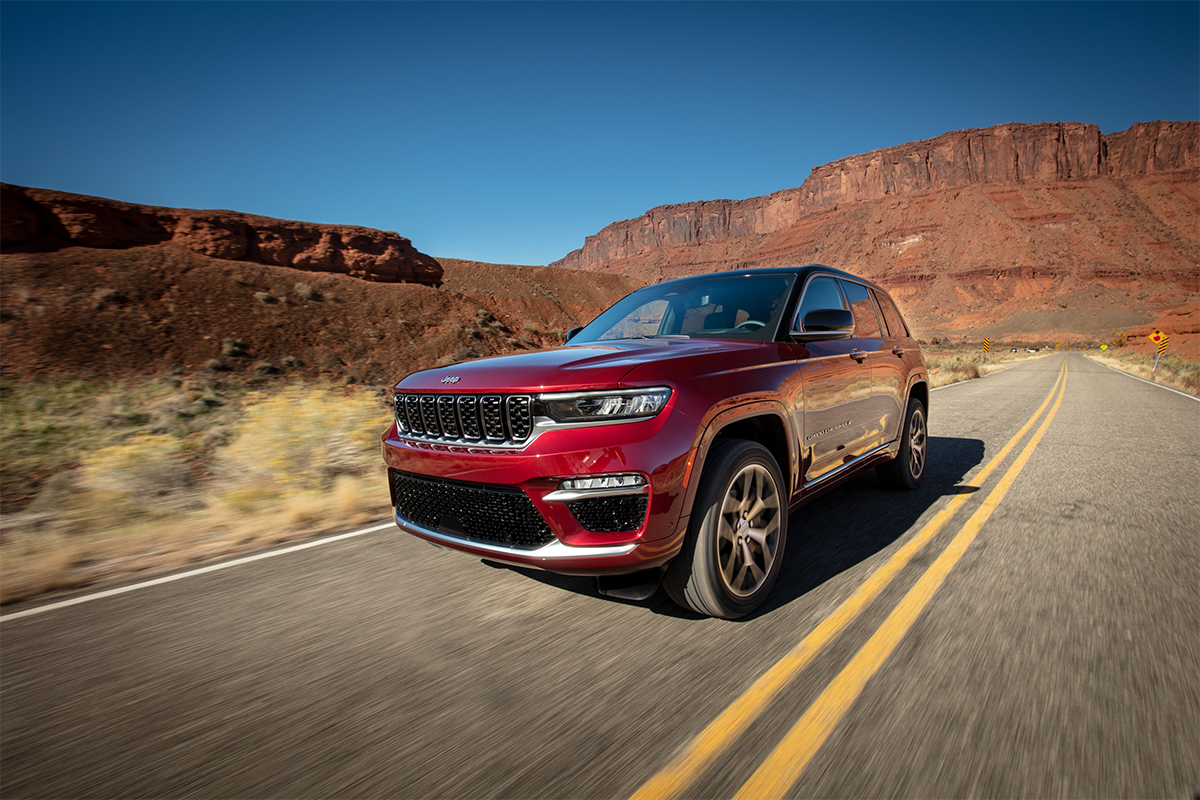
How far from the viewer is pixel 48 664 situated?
8.05 feet

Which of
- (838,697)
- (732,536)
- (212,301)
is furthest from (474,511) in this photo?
(212,301)

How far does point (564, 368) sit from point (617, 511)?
67 centimetres

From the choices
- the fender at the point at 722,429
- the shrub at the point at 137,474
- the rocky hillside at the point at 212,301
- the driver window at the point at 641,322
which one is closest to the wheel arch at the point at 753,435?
the fender at the point at 722,429

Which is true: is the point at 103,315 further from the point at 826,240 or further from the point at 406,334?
the point at 826,240

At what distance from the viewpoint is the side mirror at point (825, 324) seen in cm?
324

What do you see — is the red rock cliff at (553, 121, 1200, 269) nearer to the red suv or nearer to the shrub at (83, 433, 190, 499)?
the red suv

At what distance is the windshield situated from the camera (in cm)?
359

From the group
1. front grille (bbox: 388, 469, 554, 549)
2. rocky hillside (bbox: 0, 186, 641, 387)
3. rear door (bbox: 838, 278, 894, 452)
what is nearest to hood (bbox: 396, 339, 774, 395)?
front grille (bbox: 388, 469, 554, 549)

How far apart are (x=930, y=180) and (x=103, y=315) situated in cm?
14245

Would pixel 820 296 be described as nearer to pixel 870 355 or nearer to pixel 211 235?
pixel 870 355

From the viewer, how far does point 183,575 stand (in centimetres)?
351

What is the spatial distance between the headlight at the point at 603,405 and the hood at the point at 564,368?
4 cm

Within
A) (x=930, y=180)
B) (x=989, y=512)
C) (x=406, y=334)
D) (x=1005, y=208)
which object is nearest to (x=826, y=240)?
(x=930, y=180)

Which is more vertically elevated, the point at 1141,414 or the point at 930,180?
the point at 930,180
